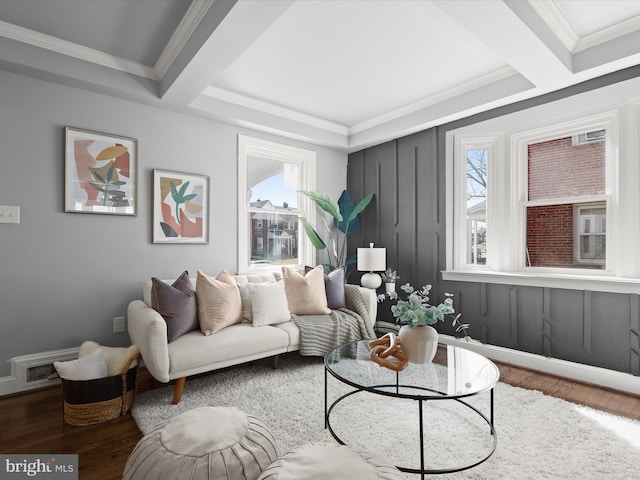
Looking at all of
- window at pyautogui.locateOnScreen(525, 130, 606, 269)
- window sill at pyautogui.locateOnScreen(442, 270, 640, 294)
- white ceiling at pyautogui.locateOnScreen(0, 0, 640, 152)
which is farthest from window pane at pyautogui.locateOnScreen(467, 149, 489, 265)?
white ceiling at pyautogui.locateOnScreen(0, 0, 640, 152)

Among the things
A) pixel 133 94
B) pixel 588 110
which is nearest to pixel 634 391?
pixel 588 110

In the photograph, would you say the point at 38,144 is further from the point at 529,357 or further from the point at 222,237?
the point at 529,357

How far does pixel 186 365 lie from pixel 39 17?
238cm

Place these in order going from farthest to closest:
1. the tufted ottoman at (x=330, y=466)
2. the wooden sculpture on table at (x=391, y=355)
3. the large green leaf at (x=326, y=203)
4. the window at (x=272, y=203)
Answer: the large green leaf at (x=326, y=203)
the window at (x=272, y=203)
the wooden sculpture on table at (x=391, y=355)
the tufted ottoman at (x=330, y=466)

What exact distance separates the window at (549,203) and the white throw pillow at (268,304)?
1739mm

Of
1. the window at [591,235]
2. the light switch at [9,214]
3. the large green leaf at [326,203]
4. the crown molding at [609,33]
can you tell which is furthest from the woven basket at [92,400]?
the crown molding at [609,33]

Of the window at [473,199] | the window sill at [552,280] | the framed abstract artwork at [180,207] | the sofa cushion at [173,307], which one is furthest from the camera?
the window at [473,199]

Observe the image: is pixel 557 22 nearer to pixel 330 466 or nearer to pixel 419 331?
pixel 419 331

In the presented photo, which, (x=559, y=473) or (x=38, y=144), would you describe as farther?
(x=38, y=144)

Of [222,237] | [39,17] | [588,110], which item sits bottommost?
[222,237]

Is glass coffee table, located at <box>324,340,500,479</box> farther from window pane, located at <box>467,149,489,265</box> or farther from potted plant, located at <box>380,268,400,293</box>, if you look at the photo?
window pane, located at <box>467,149,489,265</box>

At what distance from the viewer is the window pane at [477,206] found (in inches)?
139

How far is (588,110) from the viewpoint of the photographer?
112 inches

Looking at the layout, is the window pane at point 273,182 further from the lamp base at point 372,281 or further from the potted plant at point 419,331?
the potted plant at point 419,331
